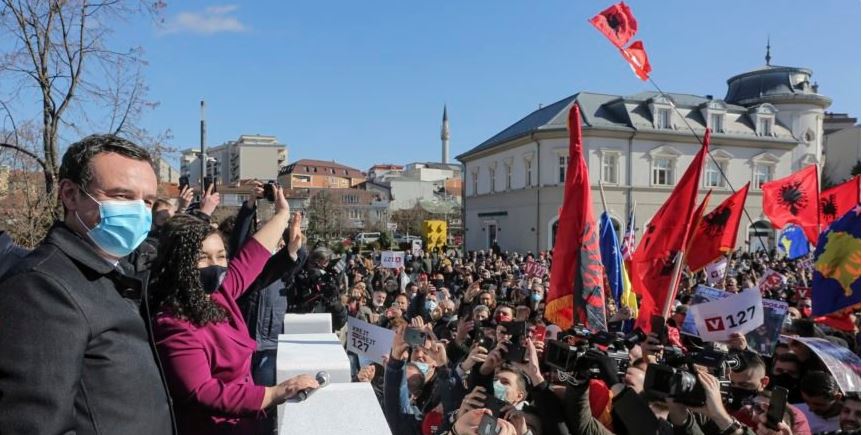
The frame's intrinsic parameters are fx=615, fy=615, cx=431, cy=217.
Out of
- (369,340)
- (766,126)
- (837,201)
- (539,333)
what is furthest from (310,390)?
(766,126)

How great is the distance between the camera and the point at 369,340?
4.63m

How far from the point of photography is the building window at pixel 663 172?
134 feet

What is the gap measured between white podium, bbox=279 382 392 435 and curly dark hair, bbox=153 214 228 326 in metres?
0.48

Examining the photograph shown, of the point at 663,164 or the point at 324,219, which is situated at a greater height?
the point at 663,164

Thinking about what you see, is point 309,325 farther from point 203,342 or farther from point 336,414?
point 336,414

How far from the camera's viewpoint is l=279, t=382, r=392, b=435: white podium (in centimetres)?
188

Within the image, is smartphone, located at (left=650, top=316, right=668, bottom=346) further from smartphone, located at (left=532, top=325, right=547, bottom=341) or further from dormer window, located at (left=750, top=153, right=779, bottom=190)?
dormer window, located at (left=750, top=153, right=779, bottom=190)

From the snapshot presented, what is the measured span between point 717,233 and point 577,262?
3782 mm

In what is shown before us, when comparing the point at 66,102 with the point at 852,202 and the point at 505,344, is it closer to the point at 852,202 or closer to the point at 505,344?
the point at 505,344

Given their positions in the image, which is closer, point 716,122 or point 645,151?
point 645,151

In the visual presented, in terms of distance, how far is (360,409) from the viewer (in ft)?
6.60

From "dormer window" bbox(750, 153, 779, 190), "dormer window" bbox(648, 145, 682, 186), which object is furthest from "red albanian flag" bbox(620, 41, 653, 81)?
"dormer window" bbox(750, 153, 779, 190)

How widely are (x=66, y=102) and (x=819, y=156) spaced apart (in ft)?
167

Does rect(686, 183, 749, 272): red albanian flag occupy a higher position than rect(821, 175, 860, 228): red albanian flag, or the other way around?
rect(821, 175, 860, 228): red albanian flag
